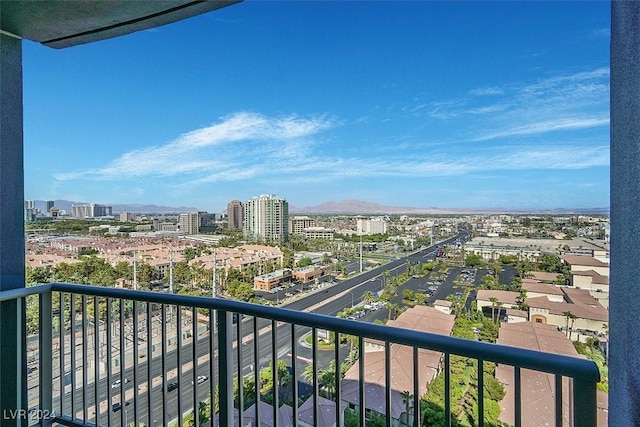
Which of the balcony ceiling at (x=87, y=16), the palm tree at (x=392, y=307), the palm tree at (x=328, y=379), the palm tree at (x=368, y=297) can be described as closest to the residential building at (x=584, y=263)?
the palm tree at (x=392, y=307)

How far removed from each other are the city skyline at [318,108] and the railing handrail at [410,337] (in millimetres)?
1003

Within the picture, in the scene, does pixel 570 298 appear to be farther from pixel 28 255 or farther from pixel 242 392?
pixel 28 255

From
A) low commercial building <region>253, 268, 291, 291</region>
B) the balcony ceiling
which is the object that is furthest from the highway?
the balcony ceiling

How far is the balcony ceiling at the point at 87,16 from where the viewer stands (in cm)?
188

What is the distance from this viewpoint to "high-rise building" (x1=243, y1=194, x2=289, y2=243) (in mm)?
2352

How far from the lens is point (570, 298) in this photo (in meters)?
1.39

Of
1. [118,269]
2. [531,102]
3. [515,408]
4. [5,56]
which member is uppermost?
[5,56]

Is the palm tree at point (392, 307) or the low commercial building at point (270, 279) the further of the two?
the low commercial building at point (270, 279)

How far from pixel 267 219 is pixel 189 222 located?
2.06 ft

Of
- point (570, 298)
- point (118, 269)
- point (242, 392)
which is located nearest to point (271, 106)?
point (118, 269)

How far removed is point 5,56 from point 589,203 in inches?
138

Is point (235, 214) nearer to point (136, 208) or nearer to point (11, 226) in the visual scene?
point (136, 208)

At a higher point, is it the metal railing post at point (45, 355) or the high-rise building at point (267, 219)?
the high-rise building at point (267, 219)

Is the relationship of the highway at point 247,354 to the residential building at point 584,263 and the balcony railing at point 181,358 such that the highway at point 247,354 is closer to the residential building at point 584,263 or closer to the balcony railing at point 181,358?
the balcony railing at point 181,358
